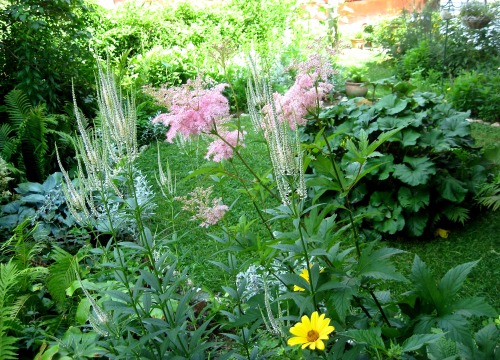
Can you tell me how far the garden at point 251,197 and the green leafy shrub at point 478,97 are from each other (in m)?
0.03

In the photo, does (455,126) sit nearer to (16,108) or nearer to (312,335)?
(312,335)

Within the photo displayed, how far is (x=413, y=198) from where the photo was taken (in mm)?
3781

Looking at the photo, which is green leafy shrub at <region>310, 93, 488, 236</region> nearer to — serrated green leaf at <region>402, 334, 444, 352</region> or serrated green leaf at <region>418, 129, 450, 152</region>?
serrated green leaf at <region>418, 129, 450, 152</region>

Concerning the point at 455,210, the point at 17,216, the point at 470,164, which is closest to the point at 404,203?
the point at 455,210

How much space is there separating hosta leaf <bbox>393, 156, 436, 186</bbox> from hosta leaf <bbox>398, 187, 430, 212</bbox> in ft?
0.44

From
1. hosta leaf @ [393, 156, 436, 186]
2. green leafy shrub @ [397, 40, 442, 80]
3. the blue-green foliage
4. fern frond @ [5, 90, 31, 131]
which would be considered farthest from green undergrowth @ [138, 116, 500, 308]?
green leafy shrub @ [397, 40, 442, 80]

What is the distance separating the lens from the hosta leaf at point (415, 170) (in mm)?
3672

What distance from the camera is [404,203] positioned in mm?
3770

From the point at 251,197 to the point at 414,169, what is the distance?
221cm

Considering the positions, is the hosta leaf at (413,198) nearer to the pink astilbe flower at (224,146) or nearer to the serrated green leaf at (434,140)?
the serrated green leaf at (434,140)

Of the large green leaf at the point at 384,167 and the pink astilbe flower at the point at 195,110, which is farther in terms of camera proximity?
the large green leaf at the point at 384,167

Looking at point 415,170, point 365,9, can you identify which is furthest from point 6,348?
point 365,9

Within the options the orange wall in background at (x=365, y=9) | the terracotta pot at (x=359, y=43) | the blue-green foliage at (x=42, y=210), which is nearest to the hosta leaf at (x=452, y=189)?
the blue-green foliage at (x=42, y=210)

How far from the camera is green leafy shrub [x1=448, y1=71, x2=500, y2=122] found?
20.0 feet
